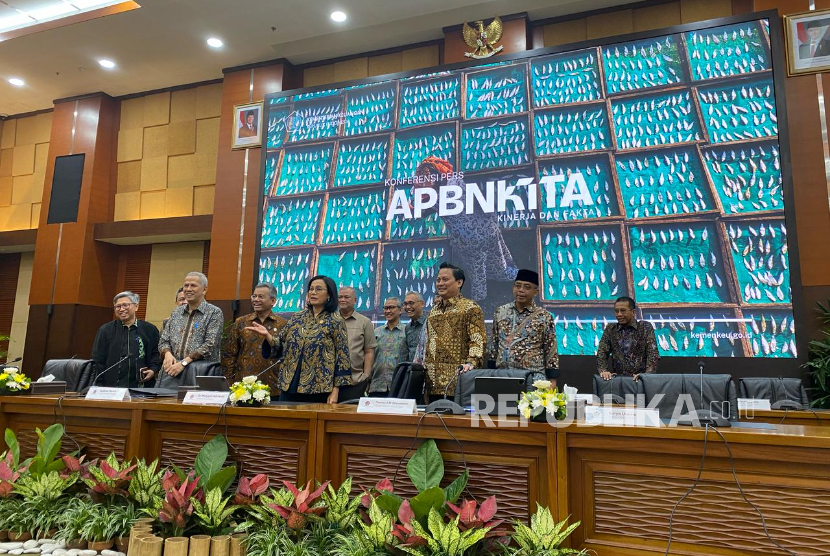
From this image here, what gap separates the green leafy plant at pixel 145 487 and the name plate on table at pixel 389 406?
85cm

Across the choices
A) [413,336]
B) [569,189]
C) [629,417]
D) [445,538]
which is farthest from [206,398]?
[569,189]

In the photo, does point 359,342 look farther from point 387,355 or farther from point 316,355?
point 316,355

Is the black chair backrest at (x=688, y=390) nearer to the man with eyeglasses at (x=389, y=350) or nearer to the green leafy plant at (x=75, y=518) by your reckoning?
the man with eyeglasses at (x=389, y=350)

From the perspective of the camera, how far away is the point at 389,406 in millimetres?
2133

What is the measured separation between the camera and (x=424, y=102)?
226 inches

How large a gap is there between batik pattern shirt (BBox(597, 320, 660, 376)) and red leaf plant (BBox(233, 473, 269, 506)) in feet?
9.12

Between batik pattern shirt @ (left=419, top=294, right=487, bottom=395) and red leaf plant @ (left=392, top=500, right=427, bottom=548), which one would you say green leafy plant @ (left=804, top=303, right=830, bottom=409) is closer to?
batik pattern shirt @ (left=419, top=294, right=487, bottom=395)

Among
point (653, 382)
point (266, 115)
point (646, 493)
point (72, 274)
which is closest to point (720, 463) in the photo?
point (646, 493)

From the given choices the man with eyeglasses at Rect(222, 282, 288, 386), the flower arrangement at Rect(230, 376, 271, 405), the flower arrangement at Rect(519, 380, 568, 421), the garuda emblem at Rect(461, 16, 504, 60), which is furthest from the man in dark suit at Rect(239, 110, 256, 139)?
the flower arrangement at Rect(519, 380, 568, 421)

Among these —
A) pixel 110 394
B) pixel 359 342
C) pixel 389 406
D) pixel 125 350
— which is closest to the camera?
pixel 389 406

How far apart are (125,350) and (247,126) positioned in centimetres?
394

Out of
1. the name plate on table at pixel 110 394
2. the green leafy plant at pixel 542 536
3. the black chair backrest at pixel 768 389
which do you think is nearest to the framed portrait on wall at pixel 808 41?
the black chair backrest at pixel 768 389

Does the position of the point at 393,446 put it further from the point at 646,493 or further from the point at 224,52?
the point at 224,52

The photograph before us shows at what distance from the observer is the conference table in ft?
5.25
